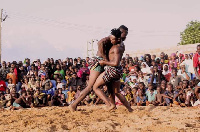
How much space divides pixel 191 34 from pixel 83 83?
95.9 feet

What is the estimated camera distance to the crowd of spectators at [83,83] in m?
9.75

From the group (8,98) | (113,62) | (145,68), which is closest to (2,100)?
(8,98)

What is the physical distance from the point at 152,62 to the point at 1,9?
51.3 ft

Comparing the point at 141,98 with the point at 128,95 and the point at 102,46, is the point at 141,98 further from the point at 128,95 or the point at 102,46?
the point at 102,46

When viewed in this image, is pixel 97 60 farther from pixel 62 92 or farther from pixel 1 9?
pixel 1 9

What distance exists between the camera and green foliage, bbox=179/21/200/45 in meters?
37.3

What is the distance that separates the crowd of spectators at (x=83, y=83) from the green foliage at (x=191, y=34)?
86.4 ft

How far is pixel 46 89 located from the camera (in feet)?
37.6

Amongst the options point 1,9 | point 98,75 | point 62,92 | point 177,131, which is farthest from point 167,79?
point 1,9

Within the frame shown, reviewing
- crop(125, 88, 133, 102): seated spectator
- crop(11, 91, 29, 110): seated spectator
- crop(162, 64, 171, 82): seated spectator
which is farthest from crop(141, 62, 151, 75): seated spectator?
crop(11, 91, 29, 110): seated spectator

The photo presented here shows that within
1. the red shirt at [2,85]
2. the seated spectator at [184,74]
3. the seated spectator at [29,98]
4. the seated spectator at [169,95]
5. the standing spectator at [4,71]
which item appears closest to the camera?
the seated spectator at [169,95]

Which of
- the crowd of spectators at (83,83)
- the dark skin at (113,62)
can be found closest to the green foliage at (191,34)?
the crowd of spectators at (83,83)

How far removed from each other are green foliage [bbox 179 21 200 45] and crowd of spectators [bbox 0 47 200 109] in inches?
1037

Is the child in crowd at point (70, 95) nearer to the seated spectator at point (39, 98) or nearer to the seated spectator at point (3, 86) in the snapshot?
the seated spectator at point (39, 98)
